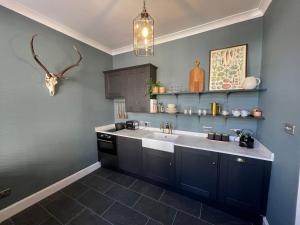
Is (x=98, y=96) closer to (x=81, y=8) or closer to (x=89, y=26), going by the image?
(x=89, y=26)

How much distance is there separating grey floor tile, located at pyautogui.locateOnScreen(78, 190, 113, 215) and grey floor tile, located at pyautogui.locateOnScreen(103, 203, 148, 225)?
11 cm

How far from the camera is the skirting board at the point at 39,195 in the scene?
1.70 m

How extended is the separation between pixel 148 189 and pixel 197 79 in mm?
2171

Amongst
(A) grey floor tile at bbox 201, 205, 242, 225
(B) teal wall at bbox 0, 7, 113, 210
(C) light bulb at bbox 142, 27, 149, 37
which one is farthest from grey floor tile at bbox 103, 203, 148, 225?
(C) light bulb at bbox 142, 27, 149, 37

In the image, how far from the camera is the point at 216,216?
5.61 feet

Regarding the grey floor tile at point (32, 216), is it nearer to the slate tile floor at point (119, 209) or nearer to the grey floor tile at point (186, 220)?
the slate tile floor at point (119, 209)

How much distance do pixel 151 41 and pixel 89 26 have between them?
160 cm

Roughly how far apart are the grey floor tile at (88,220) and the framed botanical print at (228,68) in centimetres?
262

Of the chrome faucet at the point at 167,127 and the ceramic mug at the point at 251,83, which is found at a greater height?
the ceramic mug at the point at 251,83

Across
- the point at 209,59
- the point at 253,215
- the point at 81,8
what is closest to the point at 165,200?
the point at 253,215

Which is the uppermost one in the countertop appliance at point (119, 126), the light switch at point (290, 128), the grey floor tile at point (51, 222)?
the light switch at point (290, 128)

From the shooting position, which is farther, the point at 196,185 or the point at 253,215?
the point at 196,185

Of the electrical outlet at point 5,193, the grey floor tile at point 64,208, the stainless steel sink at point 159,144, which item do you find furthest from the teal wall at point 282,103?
the electrical outlet at point 5,193

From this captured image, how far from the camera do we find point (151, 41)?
1393 mm
